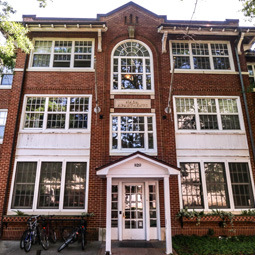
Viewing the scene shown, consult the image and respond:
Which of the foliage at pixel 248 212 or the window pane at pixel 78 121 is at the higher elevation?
the window pane at pixel 78 121

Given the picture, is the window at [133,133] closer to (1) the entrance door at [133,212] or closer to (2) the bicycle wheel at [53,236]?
(1) the entrance door at [133,212]

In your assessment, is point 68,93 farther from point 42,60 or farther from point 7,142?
point 7,142

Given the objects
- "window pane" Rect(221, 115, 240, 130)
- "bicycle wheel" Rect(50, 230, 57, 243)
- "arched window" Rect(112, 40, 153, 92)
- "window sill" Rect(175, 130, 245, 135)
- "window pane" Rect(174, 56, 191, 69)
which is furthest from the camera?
"window pane" Rect(174, 56, 191, 69)

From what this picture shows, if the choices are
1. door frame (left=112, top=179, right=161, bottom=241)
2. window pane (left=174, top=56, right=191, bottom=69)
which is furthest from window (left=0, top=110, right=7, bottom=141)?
window pane (left=174, top=56, right=191, bottom=69)

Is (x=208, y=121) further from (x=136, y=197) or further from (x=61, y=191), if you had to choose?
(x=61, y=191)

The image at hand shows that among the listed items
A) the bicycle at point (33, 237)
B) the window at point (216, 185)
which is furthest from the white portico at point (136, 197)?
the bicycle at point (33, 237)

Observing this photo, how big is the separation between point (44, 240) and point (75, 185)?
2.36 metres

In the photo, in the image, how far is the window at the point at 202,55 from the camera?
10.6 meters

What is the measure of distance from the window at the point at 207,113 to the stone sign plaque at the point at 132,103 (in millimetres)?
1586

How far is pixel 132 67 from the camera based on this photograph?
10.4 metres

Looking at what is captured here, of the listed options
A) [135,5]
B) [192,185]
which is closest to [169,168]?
[192,185]

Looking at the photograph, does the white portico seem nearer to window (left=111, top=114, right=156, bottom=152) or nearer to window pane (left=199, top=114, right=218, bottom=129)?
window (left=111, top=114, right=156, bottom=152)

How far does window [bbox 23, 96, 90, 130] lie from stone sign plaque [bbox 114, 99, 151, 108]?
1534 millimetres

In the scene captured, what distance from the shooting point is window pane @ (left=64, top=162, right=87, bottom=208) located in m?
8.58
